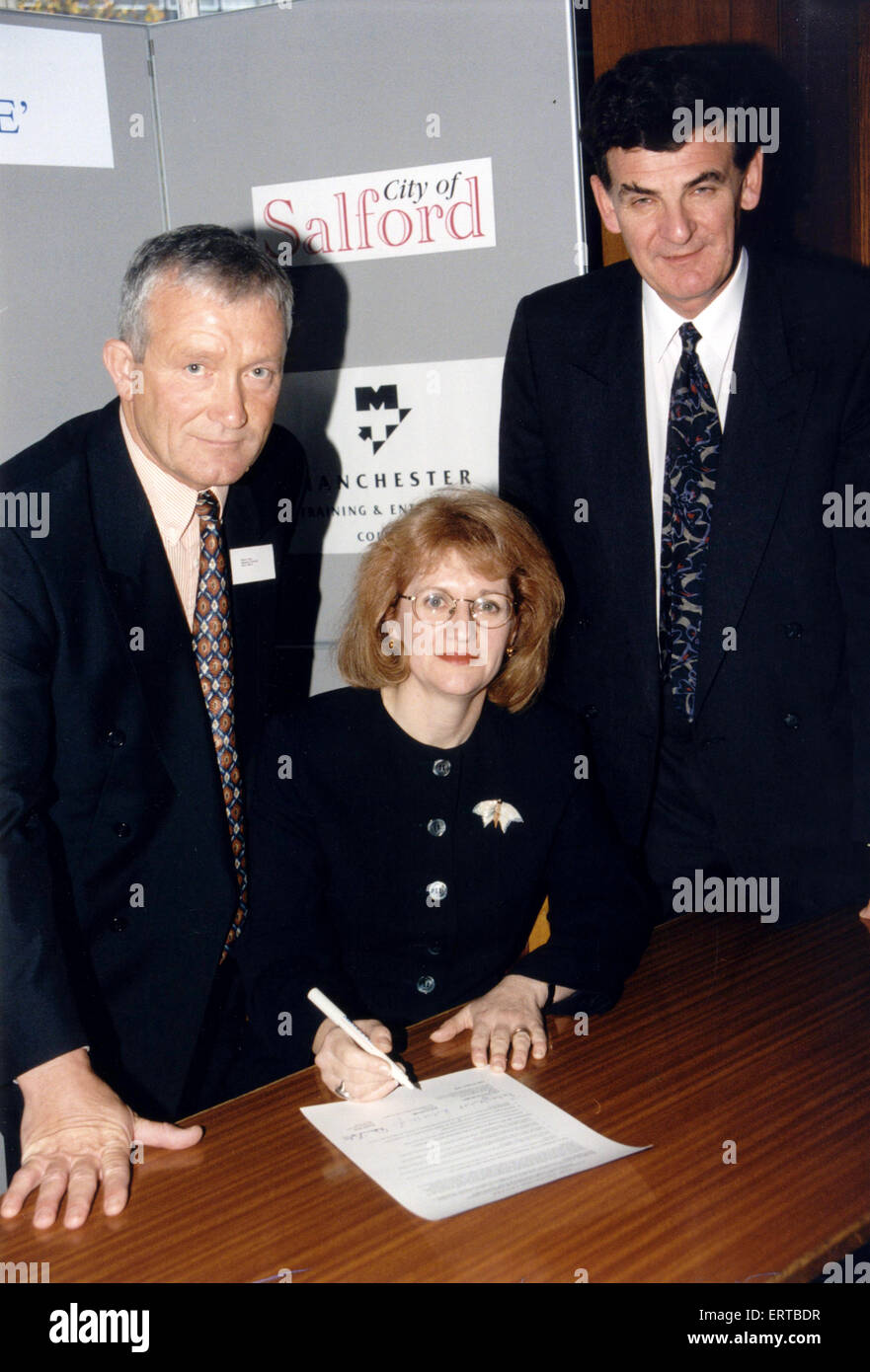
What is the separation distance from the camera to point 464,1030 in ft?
5.65

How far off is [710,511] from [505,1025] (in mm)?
1036

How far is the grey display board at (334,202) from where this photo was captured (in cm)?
267

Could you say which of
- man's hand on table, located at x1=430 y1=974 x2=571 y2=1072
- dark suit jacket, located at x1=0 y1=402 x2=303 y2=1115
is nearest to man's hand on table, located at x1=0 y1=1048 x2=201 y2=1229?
dark suit jacket, located at x1=0 y1=402 x2=303 y2=1115

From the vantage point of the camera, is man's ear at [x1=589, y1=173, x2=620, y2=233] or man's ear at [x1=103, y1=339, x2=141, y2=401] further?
man's ear at [x1=589, y1=173, x2=620, y2=233]

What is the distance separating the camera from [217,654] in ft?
6.93

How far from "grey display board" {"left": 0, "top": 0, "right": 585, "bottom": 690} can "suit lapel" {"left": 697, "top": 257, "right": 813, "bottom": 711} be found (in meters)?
0.66

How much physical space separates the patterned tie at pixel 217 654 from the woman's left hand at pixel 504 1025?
56 cm

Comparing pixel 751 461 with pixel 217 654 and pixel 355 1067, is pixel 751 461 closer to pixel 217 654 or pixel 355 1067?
pixel 217 654

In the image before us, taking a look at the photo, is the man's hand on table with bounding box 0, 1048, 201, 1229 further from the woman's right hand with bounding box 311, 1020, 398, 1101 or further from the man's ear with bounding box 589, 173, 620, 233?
the man's ear with bounding box 589, 173, 620, 233

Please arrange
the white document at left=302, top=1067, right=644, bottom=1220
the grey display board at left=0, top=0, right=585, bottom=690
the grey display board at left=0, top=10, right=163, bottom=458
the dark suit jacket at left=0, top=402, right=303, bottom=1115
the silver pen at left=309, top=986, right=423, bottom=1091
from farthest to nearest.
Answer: the grey display board at left=0, top=10, right=163, bottom=458 → the grey display board at left=0, top=0, right=585, bottom=690 → the dark suit jacket at left=0, top=402, right=303, bottom=1115 → the silver pen at left=309, top=986, right=423, bottom=1091 → the white document at left=302, top=1067, right=644, bottom=1220

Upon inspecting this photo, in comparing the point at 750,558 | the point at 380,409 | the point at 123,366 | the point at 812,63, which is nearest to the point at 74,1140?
the point at 123,366

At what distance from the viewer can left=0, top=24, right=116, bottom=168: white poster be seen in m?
2.77

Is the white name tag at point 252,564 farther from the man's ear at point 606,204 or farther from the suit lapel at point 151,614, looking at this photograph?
the man's ear at point 606,204

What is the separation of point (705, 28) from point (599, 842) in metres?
1.98
